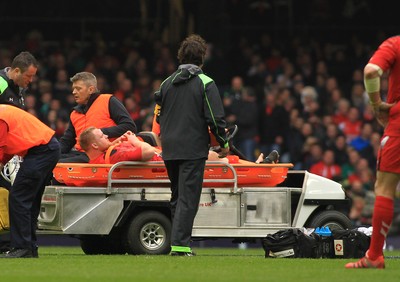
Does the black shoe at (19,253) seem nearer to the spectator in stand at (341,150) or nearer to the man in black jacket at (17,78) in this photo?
the man in black jacket at (17,78)

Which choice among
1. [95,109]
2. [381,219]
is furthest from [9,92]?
[381,219]

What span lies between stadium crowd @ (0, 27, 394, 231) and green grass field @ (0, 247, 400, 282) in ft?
32.2

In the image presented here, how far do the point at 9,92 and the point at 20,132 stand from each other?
45.4 inches

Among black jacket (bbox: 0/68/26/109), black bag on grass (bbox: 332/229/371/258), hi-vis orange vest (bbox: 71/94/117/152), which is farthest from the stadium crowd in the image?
black jacket (bbox: 0/68/26/109)

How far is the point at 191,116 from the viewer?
48.4 feet

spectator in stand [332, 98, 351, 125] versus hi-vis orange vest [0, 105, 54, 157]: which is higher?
hi-vis orange vest [0, 105, 54, 157]

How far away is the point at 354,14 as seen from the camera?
103ft

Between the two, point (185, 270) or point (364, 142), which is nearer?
point (185, 270)

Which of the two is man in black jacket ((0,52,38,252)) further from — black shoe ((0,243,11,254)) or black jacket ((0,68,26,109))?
black shoe ((0,243,11,254))

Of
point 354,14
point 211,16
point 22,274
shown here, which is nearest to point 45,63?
point 211,16

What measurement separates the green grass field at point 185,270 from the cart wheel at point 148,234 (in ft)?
4.82

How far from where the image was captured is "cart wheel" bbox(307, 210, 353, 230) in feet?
55.9

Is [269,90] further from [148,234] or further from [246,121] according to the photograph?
[148,234]

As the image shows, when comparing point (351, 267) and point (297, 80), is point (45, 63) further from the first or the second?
point (351, 267)
